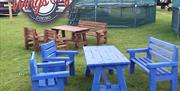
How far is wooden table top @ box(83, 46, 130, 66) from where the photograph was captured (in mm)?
5016

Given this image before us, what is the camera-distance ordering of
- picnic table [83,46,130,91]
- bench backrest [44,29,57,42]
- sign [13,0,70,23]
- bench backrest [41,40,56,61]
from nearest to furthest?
picnic table [83,46,130,91] < bench backrest [41,40,56,61] < bench backrest [44,29,57,42] < sign [13,0,70,23]

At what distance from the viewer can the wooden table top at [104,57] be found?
5016 millimetres

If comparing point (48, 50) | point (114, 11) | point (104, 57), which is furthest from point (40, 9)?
point (104, 57)

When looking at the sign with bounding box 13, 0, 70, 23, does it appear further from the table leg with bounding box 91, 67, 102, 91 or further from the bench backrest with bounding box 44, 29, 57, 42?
the table leg with bounding box 91, 67, 102, 91

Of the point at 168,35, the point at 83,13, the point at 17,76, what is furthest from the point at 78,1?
the point at 17,76

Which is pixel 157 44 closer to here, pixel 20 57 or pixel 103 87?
pixel 103 87

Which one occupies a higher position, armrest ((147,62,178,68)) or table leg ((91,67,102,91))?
armrest ((147,62,178,68))

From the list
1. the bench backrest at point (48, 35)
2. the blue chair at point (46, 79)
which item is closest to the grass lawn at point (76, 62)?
the bench backrest at point (48, 35)

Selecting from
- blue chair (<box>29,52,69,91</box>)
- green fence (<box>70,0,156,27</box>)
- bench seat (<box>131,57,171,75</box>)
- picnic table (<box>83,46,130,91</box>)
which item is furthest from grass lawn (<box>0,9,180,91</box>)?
green fence (<box>70,0,156,27</box>)

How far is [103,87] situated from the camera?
521cm

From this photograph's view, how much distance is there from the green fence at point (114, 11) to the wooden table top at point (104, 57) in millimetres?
9350

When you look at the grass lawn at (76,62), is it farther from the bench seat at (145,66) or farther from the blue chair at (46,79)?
the blue chair at (46,79)

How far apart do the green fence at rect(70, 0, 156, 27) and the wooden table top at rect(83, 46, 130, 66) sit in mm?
9350

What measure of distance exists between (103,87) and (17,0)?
9.06 metres
